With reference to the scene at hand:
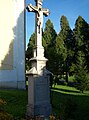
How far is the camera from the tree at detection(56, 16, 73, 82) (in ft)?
130

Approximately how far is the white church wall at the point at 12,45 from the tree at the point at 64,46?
19970 mm

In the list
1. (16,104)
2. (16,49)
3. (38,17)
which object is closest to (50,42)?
(16,49)

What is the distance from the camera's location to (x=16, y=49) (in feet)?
60.1

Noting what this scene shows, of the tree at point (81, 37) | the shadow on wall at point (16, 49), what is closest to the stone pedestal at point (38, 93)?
the shadow on wall at point (16, 49)

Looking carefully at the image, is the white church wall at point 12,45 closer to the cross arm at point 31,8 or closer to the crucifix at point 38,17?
the crucifix at point 38,17

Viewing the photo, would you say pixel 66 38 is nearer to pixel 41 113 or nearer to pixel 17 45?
pixel 17 45

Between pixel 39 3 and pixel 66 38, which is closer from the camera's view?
pixel 39 3

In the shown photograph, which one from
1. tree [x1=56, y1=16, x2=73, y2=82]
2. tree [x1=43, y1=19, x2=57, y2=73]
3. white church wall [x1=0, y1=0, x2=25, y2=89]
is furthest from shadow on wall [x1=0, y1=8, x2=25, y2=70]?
tree [x1=56, y1=16, x2=73, y2=82]

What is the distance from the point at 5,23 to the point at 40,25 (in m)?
8.08

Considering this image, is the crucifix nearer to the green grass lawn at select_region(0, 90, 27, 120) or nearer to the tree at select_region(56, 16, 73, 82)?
the green grass lawn at select_region(0, 90, 27, 120)

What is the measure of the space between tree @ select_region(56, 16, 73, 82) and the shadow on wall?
1986cm

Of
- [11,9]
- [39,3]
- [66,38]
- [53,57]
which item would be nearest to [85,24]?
[66,38]

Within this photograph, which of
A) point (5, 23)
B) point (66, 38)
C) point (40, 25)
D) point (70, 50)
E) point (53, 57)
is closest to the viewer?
point (40, 25)

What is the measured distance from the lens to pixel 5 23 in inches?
709
